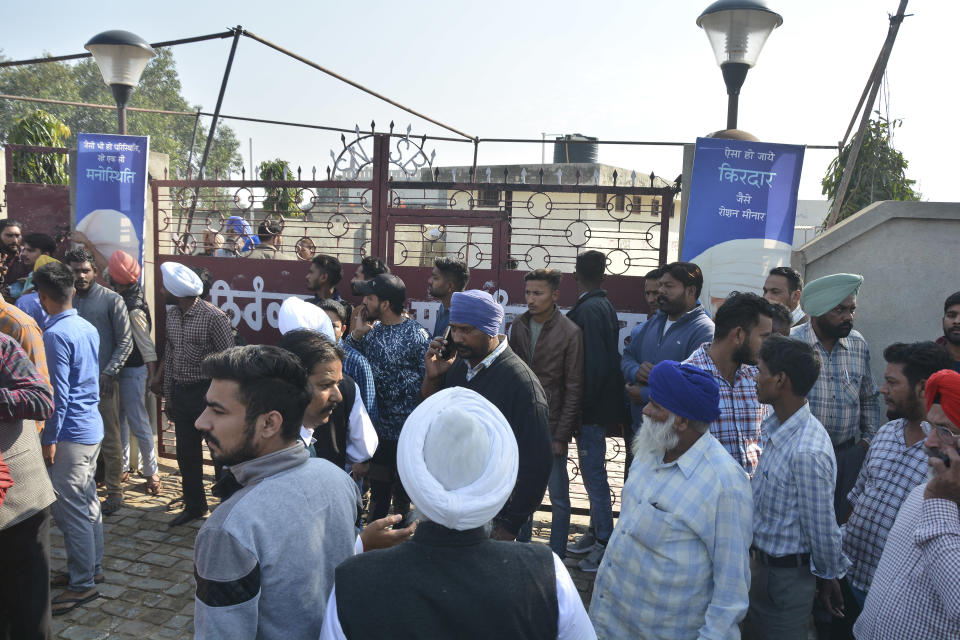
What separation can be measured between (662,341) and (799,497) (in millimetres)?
1879

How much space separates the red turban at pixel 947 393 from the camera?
6.77 ft

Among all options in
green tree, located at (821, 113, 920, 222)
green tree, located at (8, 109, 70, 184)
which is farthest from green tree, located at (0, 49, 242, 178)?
green tree, located at (821, 113, 920, 222)

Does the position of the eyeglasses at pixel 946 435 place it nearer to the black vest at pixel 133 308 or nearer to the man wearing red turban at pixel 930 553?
the man wearing red turban at pixel 930 553

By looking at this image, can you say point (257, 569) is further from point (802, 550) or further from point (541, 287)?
point (541, 287)

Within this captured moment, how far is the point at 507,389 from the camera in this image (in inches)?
121

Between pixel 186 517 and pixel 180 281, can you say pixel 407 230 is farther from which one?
pixel 186 517

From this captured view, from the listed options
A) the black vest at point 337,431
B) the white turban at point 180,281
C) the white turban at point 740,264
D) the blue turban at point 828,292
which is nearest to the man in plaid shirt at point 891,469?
the blue turban at point 828,292

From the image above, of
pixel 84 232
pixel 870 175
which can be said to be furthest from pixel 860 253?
pixel 84 232

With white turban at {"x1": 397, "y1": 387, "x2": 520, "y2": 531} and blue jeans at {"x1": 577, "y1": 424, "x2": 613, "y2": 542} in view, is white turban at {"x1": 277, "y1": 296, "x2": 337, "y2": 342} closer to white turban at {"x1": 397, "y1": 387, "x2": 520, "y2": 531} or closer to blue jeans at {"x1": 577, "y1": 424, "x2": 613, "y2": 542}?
white turban at {"x1": 397, "y1": 387, "x2": 520, "y2": 531}

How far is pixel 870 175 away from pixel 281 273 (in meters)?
6.35

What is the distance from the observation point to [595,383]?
445 cm

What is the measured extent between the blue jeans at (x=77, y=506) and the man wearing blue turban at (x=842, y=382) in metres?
4.25

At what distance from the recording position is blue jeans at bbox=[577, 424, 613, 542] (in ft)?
14.9

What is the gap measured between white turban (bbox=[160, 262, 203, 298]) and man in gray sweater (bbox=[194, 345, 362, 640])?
338 cm
